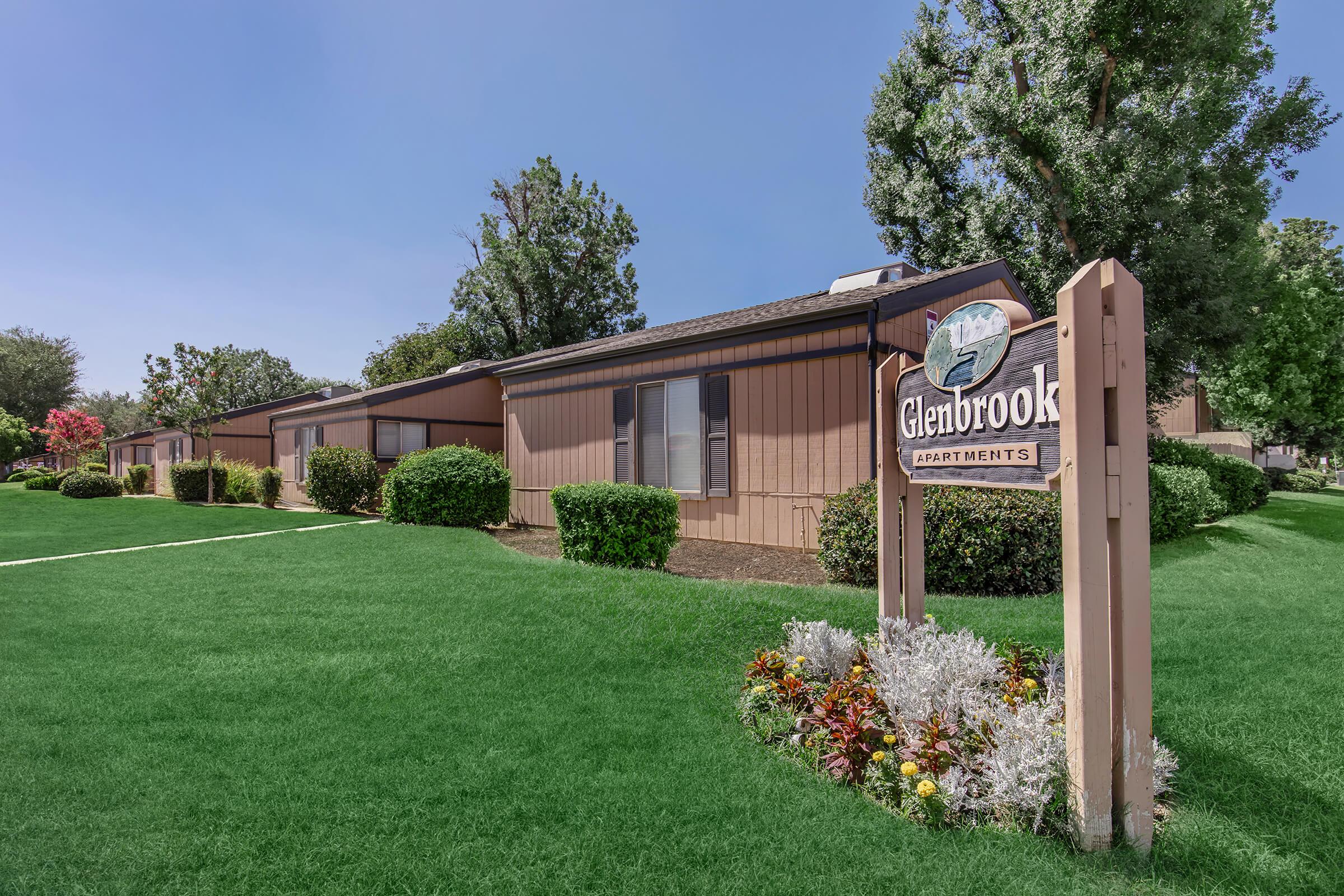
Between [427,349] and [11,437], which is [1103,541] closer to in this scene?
[427,349]

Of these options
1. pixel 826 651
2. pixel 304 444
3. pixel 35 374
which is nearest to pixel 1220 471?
pixel 826 651

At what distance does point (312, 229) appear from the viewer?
1465cm

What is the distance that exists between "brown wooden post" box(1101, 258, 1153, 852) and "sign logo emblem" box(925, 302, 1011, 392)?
20.0 inches

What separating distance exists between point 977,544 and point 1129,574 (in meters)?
4.21

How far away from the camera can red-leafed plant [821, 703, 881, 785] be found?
9.57 feet

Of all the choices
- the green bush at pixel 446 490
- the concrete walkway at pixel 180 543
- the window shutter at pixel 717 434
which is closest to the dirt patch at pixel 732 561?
the window shutter at pixel 717 434

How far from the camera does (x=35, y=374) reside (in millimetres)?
40875

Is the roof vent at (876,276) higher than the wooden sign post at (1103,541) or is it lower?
higher

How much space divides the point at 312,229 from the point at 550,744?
15.0 m

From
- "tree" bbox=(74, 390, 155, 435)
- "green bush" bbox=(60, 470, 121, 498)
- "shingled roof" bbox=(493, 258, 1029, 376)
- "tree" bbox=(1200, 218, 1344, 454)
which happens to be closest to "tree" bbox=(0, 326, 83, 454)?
"tree" bbox=(74, 390, 155, 435)

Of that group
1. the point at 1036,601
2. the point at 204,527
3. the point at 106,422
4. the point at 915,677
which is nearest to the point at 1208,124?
the point at 1036,601

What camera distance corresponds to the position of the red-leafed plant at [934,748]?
8.80 ft

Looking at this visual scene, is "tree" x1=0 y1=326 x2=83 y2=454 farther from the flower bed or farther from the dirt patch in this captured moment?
the flower bed

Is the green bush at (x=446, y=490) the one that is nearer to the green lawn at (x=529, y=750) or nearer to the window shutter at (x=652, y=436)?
the window shutter at (x=652, y=436)
